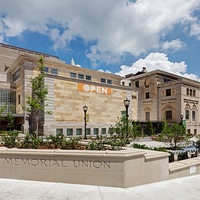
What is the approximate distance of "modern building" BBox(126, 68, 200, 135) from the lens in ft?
139

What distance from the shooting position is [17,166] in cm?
702

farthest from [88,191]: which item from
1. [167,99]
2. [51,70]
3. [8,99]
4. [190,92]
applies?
[190,92]

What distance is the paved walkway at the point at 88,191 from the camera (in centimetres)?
538

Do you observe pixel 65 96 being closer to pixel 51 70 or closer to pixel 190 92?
pixel 51 70

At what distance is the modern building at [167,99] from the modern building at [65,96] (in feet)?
41.9

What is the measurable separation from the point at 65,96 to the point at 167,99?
28.6 meters

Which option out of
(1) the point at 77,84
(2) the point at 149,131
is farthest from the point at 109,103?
(2) the point at 149,131

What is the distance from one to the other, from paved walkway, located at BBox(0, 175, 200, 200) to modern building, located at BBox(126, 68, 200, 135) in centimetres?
3611

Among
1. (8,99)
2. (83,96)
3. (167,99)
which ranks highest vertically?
(167,99)

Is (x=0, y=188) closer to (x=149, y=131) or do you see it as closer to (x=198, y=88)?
(x=149, y=131)

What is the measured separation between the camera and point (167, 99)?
146 ft

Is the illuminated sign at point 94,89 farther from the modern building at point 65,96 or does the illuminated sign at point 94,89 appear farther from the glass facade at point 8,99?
the glass facade at point 8,99

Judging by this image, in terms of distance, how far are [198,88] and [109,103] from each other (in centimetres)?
2855

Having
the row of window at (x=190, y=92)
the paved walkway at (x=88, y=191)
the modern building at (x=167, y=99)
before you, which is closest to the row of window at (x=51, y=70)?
the modern building at (x=167, y=99)
